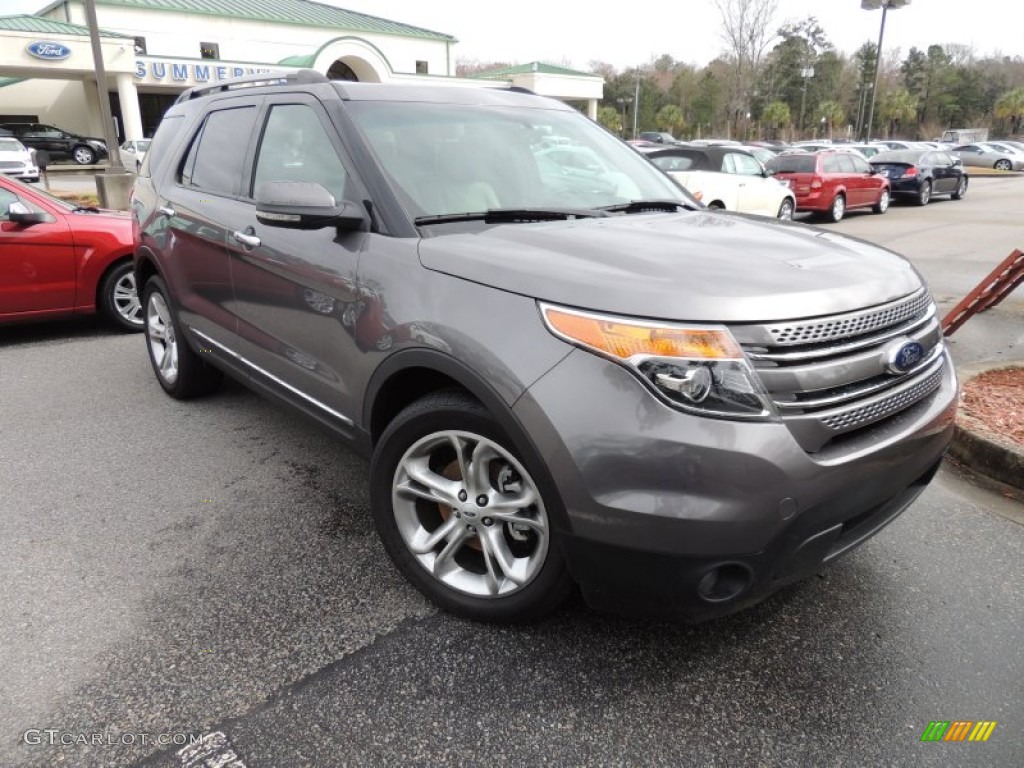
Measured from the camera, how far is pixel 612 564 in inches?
84.3

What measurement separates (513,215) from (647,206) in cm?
72

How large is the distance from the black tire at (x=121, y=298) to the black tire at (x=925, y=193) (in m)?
21.3

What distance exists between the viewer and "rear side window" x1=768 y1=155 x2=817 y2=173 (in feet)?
54.2

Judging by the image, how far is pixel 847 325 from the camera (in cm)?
222

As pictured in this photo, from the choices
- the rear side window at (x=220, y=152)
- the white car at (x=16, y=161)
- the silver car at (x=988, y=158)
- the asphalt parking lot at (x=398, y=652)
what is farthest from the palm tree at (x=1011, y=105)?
the rear side window at (x=220, y=152)

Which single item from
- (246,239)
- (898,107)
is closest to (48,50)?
(246,239)

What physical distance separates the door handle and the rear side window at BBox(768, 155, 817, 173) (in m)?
15.5

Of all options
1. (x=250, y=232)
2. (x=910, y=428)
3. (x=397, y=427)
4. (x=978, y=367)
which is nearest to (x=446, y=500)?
(x=397, y=427)

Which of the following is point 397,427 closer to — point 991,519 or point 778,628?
point 778,628

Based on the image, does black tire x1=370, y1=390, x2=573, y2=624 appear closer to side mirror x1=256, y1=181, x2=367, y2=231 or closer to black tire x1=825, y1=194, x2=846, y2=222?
side mirror x1=256, y1=181, x2=367, y2=231

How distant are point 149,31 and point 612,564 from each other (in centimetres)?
4815

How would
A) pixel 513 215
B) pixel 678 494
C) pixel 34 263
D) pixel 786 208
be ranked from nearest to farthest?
pixel 678 494
pixel 513 215
pixel 34 263
pixel 786 208

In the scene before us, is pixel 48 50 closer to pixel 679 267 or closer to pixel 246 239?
pixel 246 239

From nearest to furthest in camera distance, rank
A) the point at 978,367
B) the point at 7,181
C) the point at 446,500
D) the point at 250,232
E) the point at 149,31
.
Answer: the point at 446,500, the point at 250,232, the point at 978,367, the point at 7,181, the point at 149,31
